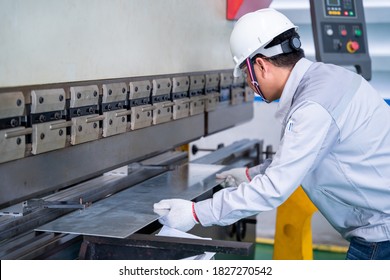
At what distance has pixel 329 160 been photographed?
184 cm

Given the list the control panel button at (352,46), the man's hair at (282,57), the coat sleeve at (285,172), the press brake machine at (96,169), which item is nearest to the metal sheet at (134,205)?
the press brake machine at (96,169)

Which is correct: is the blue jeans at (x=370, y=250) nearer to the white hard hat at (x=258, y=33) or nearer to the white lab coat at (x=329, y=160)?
the white lab coat at (x=329, y=160)

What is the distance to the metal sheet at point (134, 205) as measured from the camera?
5.33ft

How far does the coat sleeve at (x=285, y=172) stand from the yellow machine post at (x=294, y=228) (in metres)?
1.30

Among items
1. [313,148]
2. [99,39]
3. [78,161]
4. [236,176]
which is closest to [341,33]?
[236,176]

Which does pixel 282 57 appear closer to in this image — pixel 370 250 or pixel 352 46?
pixel 370 250

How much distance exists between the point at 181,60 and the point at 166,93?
0.27m

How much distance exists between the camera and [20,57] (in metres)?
1.44

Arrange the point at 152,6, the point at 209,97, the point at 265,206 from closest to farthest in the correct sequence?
the point at 265,206, the point at 152,6, the point at 209,97

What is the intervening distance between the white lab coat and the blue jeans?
0.03 m

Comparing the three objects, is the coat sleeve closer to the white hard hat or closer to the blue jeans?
the white hard hat

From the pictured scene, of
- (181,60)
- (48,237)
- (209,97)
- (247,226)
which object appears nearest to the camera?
(48,237)

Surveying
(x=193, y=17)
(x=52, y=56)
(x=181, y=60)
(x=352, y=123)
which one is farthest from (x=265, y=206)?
(x=193, y=17)
